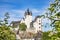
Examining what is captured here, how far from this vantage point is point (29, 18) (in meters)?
192

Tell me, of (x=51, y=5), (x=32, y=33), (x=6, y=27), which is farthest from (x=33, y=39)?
(x=51, y=5)

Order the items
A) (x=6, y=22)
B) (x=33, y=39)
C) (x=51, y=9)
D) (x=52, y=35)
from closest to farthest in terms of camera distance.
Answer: (x=52, y=35)
(x=51, y=9)
(x=6, y=22)
(x=33, y=39)

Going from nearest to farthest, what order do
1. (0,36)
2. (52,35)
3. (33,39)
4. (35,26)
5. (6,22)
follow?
1. (52,35)
2. (0,36)
3. (6,22)
4. (33,39)
5. (35,26)

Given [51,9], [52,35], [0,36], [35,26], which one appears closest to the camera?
[52,35]

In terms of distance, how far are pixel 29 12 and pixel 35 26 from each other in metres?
11.0

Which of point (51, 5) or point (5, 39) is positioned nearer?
point (51, 5)

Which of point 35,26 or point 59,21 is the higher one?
point 59,21

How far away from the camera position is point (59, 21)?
1023 cm

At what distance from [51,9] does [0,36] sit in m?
18.2

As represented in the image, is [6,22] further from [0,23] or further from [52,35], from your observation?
[52,35]

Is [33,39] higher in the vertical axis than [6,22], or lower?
lower

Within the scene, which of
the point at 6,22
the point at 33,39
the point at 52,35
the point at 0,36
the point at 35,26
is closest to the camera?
the point at 52,35

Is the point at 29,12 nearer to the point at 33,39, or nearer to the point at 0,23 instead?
the point at 33,39

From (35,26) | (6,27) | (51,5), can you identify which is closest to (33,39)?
(35,26)
